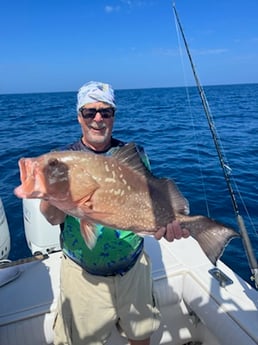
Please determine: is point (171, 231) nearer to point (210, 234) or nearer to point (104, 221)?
point (210, 234)

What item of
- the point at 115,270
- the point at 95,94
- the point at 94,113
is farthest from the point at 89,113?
the point at 115,270

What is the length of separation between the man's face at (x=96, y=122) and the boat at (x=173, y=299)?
1.62m

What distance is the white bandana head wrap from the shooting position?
108 inches

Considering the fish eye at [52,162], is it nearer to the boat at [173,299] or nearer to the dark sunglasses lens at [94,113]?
the dark sunglasses lens at [94,113]

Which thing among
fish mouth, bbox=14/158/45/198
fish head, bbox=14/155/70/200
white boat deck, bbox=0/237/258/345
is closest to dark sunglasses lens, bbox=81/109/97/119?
fish head, bbox=14/155/70/200

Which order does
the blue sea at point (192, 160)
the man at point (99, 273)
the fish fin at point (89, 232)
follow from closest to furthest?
1. the fish fin at point (89, 232)
2. the man at point (99, 273)
3. the blue sea at point (192, 160)

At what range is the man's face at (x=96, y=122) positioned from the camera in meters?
2.74

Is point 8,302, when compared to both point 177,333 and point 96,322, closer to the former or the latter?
point 96,322

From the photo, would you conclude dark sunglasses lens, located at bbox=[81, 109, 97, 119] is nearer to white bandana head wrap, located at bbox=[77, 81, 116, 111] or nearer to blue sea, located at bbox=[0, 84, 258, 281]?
white bandana head wrap, located at bbox=[77, 81, 116, 111]

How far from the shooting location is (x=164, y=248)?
406 cm

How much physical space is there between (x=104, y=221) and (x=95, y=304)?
1.03 metres

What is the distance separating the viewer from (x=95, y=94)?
274cm

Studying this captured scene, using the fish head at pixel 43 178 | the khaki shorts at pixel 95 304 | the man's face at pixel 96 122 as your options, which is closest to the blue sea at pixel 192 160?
the khaki shorts at pixel 95 304

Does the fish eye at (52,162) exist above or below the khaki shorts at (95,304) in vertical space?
above
